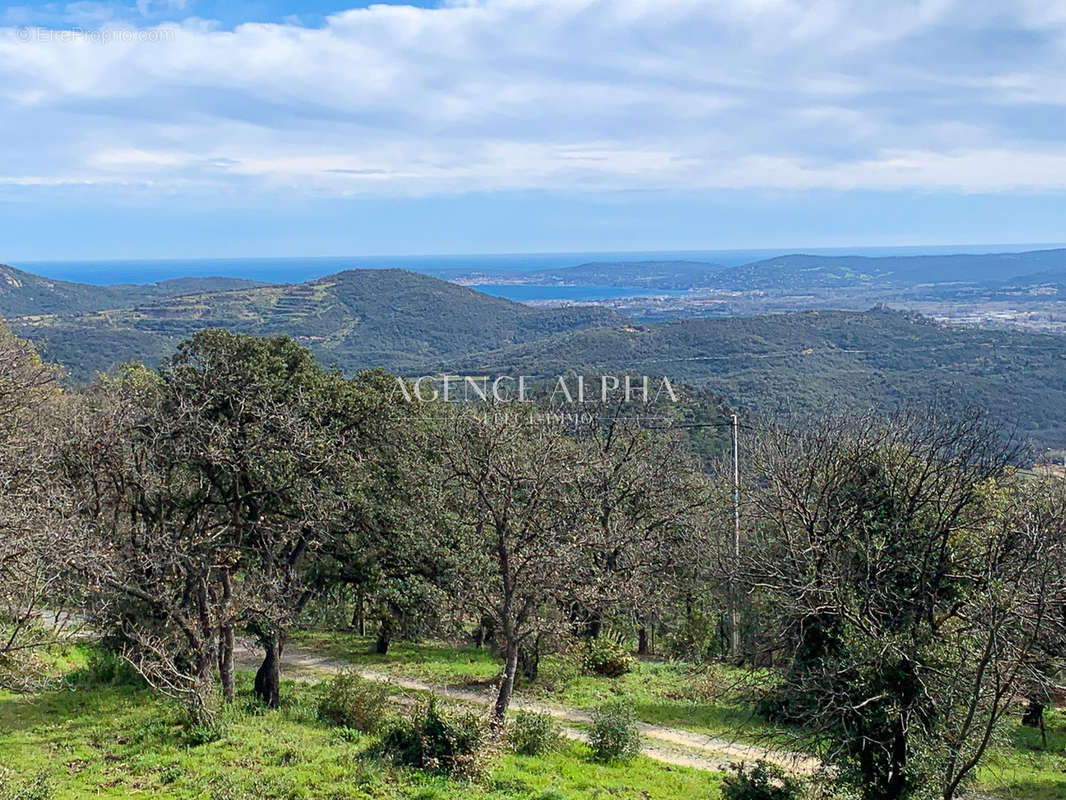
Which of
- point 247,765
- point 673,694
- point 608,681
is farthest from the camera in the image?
point 608,681

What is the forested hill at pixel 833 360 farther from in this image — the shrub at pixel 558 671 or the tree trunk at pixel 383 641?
the tree trunk at pixel 383 641

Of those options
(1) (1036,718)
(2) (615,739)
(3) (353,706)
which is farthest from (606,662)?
(1) (1036,718)

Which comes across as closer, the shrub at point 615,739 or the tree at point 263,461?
Answer: the shrub at point 615,739

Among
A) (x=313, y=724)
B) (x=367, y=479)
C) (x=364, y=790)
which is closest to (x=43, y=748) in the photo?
(x=313, y=724)

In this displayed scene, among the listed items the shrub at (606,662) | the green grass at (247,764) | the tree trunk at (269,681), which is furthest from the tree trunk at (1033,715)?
the tree trunk at (269,681)

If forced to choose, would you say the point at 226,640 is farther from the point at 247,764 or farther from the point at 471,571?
the point at 471,571

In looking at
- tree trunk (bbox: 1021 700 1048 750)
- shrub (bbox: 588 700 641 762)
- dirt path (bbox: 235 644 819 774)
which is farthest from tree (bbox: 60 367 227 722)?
tree trunk (bbox: 1021 700 1048 750)

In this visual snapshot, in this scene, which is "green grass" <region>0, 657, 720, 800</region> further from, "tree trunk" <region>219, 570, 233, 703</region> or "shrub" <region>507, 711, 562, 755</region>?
"tree trunk" <region>219, 570, 233, 703</region>
